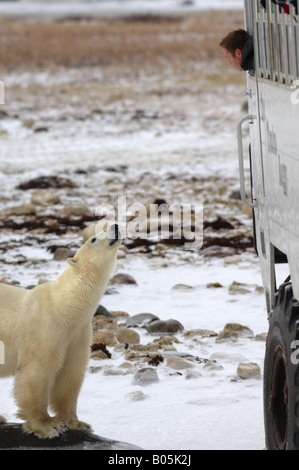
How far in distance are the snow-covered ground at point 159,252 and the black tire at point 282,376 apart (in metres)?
0.38

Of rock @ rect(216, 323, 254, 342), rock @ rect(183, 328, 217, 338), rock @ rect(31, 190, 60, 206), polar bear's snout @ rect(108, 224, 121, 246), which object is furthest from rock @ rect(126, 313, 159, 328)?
rock @ rect(31, 190, 60, 206)

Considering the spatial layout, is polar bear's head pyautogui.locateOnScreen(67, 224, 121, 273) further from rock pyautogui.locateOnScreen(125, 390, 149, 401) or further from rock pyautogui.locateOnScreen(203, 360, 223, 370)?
rock pyautogui.locateOnScreen(203, 360, 223, 370)

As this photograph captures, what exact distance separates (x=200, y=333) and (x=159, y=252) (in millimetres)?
3170

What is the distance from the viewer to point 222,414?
16.0ft

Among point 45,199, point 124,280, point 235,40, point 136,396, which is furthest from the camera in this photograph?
point 45,199

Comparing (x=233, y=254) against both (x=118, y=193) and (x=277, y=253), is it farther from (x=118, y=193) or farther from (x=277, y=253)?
(x=277, y=253)

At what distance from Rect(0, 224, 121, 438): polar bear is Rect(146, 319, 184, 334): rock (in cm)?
219

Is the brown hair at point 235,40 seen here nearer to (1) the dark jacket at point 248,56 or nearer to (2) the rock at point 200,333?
(1) the dark jacket at point 248,56

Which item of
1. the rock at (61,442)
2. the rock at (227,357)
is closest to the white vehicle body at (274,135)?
the rock at (61,442)

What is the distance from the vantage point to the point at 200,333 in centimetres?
673

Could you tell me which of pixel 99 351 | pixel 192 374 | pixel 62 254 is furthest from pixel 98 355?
pixel 62 254

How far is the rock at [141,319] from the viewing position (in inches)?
278

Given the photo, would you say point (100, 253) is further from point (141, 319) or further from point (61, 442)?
point (141, 319)

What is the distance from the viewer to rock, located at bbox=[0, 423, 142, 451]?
428 cm
